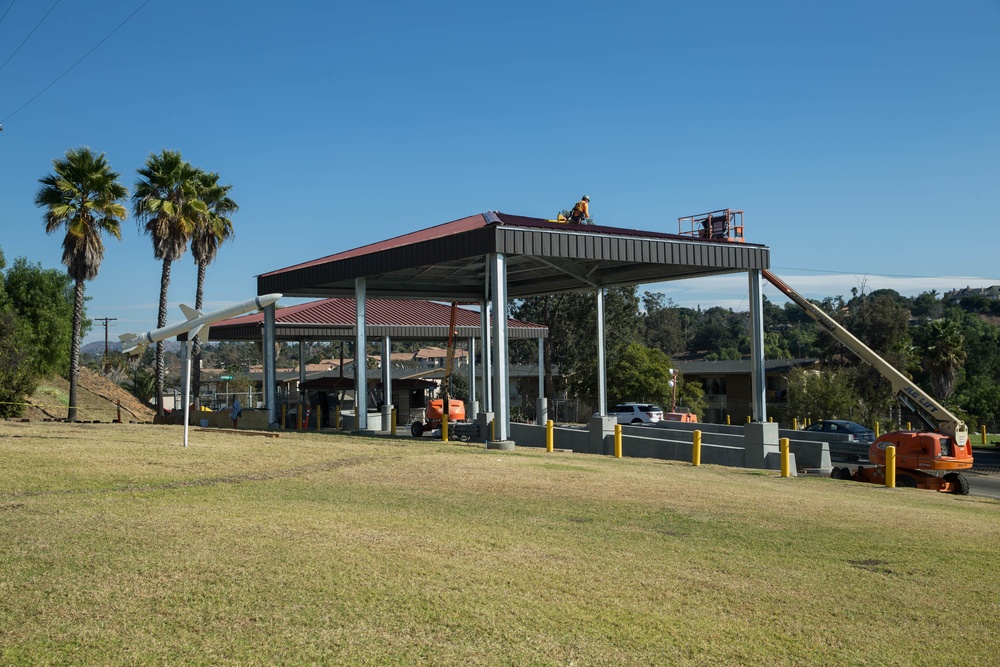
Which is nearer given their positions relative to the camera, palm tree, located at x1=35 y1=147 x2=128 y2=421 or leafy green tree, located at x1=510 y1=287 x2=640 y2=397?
palm tree, located at x1=35 y1=147 x2=128 y2=421

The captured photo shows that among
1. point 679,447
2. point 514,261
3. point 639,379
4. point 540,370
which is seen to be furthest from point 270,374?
point 639,379

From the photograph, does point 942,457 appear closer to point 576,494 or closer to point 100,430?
point 576,494

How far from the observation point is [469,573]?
8.90 metres

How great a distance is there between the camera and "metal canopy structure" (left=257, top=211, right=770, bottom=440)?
2494cm

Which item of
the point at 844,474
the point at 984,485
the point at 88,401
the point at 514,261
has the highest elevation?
the point at 514,261

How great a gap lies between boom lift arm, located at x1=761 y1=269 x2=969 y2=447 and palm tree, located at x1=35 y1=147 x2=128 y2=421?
100 feet

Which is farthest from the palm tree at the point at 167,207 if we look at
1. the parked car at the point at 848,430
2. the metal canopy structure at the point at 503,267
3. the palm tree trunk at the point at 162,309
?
the parked car at the point at 848,430

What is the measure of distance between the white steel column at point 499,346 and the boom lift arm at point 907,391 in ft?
31.8

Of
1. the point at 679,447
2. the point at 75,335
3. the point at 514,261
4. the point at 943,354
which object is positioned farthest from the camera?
the point at 943,354

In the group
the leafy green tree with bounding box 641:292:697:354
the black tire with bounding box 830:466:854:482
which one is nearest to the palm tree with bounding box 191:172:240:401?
the black tire with bounding box 830:466:854:482

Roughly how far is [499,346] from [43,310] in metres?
43.3

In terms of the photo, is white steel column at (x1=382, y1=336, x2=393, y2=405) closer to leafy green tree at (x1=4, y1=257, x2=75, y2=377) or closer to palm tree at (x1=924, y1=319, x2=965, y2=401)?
leafy green tree at (x1=4, y1=257, x2=75, y2=377)

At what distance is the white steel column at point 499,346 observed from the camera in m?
24.5

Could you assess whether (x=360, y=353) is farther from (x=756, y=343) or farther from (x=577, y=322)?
(x=577, y=322)
